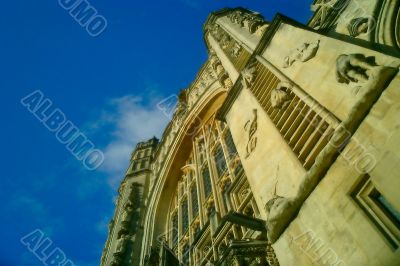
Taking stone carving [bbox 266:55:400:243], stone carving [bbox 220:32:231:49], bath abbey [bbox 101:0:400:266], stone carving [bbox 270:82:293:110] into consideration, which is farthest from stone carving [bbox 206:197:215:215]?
stone carving [bbox 266:55:400:243]

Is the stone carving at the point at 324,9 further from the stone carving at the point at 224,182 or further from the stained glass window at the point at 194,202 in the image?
the stained glass window at the point at 194,202

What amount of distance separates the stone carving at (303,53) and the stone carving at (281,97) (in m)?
0.54

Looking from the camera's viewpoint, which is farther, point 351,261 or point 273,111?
point 273,111

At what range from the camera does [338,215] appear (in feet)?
13.0

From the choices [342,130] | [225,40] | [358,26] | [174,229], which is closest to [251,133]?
[358,26]

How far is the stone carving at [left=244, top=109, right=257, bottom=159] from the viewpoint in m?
7.04

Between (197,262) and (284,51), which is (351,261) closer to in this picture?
(284,51)

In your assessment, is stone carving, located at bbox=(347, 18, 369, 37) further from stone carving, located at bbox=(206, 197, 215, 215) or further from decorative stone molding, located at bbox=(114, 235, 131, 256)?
decorative stone molding, located at bbox=(114, 235, 131, 256)

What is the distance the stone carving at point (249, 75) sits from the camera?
28.4ft

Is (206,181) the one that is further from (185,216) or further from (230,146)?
(185,216)

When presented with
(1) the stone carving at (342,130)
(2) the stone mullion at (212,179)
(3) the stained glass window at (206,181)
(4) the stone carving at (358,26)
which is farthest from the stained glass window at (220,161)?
(1) the stone carving at (342,130)

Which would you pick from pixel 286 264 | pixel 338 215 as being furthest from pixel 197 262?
pixel 338 215

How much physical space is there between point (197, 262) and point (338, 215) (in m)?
7.25

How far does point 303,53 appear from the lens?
6.43 meters
